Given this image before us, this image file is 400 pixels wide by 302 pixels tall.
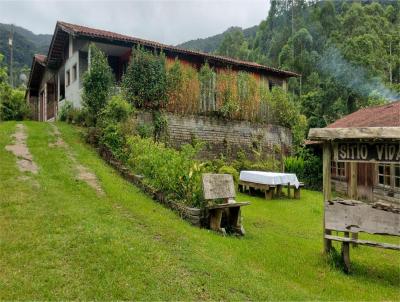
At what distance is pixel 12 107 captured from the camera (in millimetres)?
22891

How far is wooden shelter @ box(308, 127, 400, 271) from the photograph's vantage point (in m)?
5.95

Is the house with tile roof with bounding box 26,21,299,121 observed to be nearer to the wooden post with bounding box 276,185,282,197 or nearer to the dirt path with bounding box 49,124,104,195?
the dirt path with bounding box 49,124,104,195

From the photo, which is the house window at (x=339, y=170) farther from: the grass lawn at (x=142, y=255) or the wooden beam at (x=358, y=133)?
the wooden beam at (x=358, y=133)

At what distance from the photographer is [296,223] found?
962cm

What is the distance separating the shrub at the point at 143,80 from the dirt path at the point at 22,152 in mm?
4130

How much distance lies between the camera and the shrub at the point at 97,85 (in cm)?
1346

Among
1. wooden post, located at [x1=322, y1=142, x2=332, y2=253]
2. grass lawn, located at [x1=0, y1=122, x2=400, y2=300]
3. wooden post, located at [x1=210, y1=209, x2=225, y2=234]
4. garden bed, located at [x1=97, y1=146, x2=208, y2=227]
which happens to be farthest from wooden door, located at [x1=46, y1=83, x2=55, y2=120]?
wooden post, located at [x1=322, y1=142, x2=332, y2=253]

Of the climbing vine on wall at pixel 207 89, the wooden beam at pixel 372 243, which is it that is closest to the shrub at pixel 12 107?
the climbing vine on wall at pixel 207 89

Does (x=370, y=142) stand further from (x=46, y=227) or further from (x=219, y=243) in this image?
(x=46, y=227)

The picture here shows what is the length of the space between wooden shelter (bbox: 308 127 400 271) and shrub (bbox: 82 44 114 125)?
9161mm

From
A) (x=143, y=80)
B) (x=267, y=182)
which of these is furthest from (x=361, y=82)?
(x=143, y=80)

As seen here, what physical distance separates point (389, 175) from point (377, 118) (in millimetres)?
2749

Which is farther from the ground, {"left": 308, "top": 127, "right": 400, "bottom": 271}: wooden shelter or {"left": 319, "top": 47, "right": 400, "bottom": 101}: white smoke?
{"left": 319, "top": 47, "right": 400, "bottom": 101}: white smoke

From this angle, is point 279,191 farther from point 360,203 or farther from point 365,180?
point 360,203
